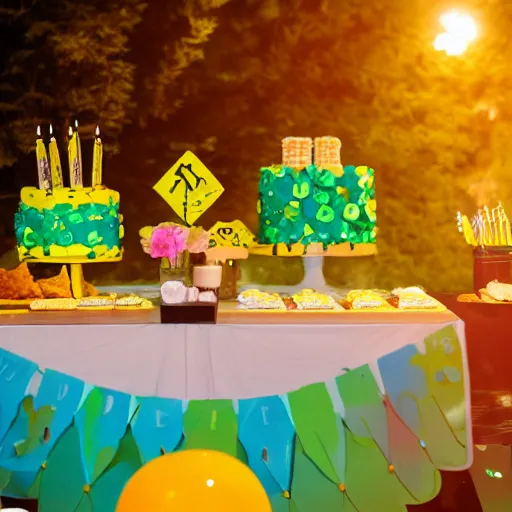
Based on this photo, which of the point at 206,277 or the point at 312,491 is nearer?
the point at 312,491

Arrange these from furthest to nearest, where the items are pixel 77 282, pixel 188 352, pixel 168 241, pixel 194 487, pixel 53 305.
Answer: pixel 77 282 → pixel 53 305 → pixel 168 241 → pixel 188 352 → pixel 194 487

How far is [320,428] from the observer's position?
2.23 metres

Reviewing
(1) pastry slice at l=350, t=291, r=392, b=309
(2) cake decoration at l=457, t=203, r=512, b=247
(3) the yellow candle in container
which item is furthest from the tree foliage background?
(1) pastry slice at l=350, t=291, r=392, b=309

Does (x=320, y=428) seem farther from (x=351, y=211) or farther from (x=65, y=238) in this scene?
(x=65, y=238)

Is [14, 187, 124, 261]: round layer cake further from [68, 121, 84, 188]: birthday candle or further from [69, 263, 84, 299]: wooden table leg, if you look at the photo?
[69, 263, 84, 299]: wooden table leg

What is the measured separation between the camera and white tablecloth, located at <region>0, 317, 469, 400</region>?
220 centimetres

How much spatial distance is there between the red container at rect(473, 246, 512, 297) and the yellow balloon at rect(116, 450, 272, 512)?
4.83 feet

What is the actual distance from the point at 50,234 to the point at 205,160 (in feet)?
3.02

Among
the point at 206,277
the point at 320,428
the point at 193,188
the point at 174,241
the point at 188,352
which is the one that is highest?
the point at 193,188

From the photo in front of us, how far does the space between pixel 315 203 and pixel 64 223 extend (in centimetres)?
100

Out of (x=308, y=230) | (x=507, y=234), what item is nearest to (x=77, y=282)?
(x=308, y=230)

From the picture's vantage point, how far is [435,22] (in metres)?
3.07

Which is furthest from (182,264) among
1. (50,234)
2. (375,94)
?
(375,94)

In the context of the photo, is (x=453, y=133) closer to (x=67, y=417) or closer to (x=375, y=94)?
(x=375, y=94)
